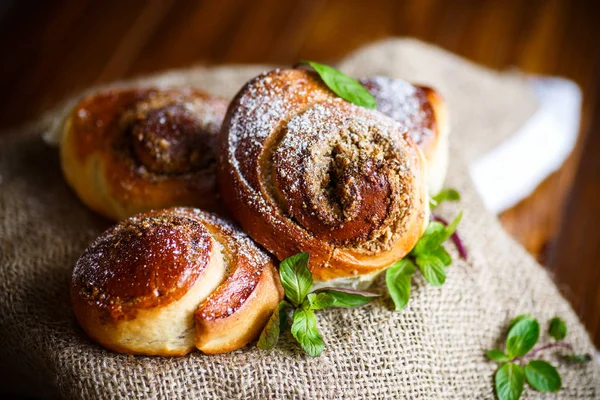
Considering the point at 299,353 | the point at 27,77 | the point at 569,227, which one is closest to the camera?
the point at 299,353

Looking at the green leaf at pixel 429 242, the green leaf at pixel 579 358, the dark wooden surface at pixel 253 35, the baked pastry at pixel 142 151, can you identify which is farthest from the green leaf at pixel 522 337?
the dark wooden surface at pixel 253 35

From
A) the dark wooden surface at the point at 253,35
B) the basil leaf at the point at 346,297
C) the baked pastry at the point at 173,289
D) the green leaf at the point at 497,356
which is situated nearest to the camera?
the baked pastry at the point at 173,289

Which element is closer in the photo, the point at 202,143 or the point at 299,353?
the point at 299,353

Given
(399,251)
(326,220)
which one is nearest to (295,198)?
(326,220)

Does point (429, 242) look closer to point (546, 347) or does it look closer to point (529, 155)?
point (546, 347)

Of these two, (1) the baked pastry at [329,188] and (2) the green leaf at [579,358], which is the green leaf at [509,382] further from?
(1) the baked pastry at [329,188]

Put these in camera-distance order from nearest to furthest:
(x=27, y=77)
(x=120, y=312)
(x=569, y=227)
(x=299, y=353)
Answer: (x=120, y=312)
(x=299, y=353)
(x=569, y=227)
(x=27, y=77)

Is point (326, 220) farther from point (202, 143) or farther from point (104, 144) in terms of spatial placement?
point (104, 144)
